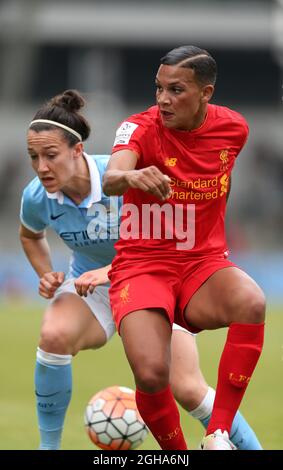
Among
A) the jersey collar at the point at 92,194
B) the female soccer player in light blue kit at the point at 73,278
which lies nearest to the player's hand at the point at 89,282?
the female soccer player in light blue kit at the point at 73,278

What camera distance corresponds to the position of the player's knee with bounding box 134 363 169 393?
514 cm

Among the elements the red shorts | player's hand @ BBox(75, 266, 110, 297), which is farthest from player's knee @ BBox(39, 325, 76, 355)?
the red shorts

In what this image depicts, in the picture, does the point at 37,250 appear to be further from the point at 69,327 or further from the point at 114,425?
the point at 114,425

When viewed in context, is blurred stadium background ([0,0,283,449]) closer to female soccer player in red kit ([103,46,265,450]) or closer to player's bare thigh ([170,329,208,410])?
player's bare thigh ([170,329,208,410])

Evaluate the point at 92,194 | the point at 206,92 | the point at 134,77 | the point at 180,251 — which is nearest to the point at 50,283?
the point at 92,194

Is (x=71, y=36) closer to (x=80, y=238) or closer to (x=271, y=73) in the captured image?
(x=271, y=73)

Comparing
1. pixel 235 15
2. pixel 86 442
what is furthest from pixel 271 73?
pixel 86 442

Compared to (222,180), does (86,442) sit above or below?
below

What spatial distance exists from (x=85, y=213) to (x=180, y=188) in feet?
3.29

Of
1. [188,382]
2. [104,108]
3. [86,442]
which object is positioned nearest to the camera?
[188,382]

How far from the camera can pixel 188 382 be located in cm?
604

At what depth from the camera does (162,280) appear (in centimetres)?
549

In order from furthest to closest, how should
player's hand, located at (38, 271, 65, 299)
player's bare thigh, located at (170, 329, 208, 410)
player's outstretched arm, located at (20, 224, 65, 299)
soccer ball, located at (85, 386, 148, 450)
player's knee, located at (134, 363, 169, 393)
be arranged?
player's outstretched arm, located at (20, 224, 65, 299) → soccer ball, located at (85, 386, 148, 450) → player's hand, located at (38, 271, 65, 299) → player's bare thigh, located at (170, 329, 208, 410) → player's knee, located at (134, 363, 169, 393)

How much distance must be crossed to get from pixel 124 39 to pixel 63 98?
28986mm
